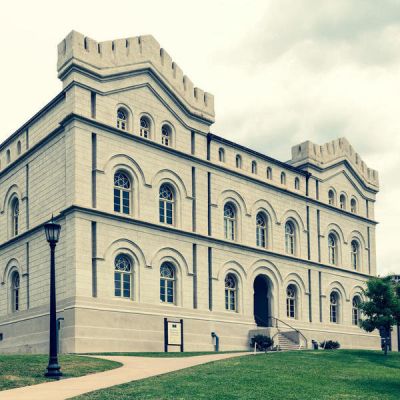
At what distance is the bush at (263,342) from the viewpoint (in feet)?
144

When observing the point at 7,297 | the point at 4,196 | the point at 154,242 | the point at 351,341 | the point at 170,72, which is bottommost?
the point at 351,341

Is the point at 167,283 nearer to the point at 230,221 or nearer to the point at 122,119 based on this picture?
the point at 230,221

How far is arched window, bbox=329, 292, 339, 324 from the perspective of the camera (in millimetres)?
55544

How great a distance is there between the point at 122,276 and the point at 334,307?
883 inches

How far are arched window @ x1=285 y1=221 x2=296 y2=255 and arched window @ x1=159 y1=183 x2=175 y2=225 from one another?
1212 centimetres

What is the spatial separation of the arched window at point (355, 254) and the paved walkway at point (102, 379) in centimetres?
3079

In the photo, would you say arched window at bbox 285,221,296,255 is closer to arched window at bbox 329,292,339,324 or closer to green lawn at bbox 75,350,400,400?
arched window at bbox 329,292,339,324

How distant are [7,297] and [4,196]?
6832 mm

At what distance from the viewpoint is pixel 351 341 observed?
2194 inches

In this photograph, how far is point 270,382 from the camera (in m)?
24.1

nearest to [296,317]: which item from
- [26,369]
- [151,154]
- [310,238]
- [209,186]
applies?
[310,238]

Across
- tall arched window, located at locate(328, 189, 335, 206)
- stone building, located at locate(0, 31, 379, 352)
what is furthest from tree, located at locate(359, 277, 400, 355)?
tall arched window, located at locate(328, 189, 335, 206)

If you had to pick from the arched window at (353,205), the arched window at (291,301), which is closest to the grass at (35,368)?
the arched window at (291,301)

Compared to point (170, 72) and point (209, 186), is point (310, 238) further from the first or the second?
point (170, 72)
